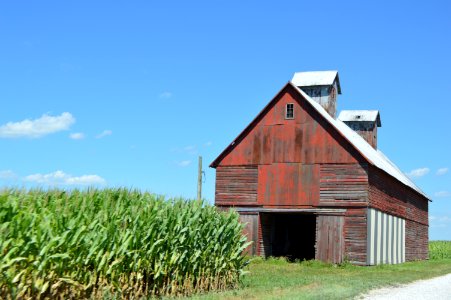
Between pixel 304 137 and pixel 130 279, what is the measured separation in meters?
20.9

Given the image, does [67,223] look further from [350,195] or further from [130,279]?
[350,195]

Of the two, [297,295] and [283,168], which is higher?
[283,168]

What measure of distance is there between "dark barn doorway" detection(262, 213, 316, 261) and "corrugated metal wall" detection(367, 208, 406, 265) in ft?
15.8

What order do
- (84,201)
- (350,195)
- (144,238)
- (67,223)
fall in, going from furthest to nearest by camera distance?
(350,195) < (144,238) < (84,201) < (67,223)

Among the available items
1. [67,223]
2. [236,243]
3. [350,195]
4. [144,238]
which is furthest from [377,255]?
[67,223]

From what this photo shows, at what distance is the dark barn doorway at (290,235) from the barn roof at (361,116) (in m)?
11.8

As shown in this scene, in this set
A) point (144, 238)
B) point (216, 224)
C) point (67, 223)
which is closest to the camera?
point (67, 223)

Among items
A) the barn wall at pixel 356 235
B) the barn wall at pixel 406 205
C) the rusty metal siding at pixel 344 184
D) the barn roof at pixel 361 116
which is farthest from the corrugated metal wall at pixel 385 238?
the barn roof at pixel 361 116

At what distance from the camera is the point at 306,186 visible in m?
32.3

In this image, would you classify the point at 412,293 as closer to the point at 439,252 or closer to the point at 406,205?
A: the point at 406,205

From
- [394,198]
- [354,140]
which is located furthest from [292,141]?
[394,198]

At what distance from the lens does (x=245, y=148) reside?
34219 mm

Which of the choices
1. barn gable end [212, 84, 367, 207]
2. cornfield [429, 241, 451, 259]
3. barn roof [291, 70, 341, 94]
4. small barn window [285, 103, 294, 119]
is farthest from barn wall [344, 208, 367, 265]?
cornfield [429, 241, 451, 259]

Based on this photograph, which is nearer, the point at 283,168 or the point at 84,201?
the point at 84,201
